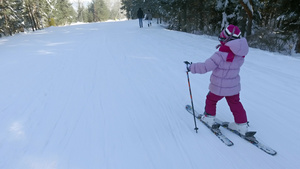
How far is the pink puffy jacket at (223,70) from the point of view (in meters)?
2.77

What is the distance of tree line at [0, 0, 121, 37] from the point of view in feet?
83.6

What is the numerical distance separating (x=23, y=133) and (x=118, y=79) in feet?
9.52

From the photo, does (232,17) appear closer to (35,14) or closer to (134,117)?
(134,117)

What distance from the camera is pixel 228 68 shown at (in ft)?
9.21

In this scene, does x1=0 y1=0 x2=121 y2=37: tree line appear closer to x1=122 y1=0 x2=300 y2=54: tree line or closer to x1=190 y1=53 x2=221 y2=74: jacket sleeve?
x1=122 y1=0 x2=300 y2=54: tree line

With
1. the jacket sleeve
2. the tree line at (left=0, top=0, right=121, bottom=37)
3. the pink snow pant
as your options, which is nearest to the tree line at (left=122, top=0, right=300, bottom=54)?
the pink snow pant

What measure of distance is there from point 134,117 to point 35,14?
4278 centimetres

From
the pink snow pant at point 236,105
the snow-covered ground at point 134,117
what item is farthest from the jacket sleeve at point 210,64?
the snow-covered ground at point 134,117

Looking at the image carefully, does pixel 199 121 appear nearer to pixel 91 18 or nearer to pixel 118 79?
pixel 118 79

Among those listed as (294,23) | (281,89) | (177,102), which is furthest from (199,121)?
(294,23)

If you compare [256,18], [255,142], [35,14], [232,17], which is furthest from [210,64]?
[35,14]

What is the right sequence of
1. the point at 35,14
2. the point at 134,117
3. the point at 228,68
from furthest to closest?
the point at 35,14
the point at 134,117
the point at 228,68

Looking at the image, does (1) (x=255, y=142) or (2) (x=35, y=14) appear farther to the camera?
(2) (x=35, y=14)

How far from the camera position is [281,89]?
15.1 ft
